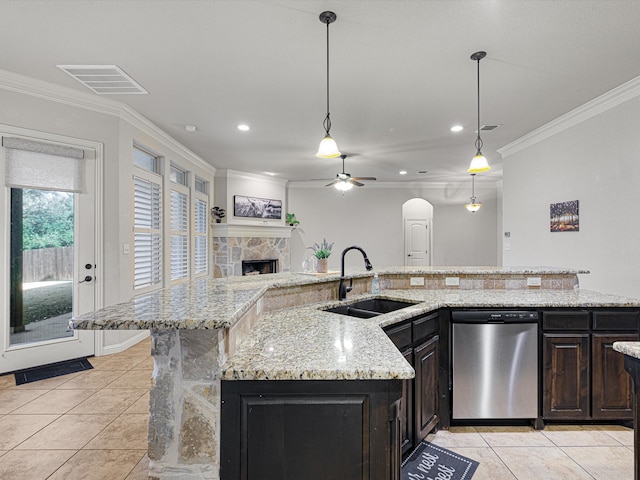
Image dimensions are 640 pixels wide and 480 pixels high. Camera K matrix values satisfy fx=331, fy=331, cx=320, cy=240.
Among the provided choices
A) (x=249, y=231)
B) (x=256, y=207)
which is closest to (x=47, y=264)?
Answer: (x=249, y=231)

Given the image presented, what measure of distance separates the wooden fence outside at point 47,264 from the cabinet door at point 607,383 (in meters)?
4.78

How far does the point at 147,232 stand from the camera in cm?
441

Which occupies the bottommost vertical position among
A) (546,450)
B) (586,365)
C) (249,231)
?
(546,450)

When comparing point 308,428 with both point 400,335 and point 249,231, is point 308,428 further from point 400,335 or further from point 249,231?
point 249,231

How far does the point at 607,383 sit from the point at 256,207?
646 centimetres

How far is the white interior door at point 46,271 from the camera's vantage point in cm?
319

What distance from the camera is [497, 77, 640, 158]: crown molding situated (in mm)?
3209

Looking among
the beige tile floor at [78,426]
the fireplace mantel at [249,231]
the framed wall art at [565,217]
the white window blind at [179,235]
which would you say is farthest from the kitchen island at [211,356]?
the fireplace mantel at [249,231]

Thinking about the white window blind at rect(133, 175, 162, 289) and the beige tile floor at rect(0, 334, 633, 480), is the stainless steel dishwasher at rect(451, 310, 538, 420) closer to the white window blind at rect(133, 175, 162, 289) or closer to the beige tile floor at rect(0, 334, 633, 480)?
the beige tile floor at rect(0, 334, 633, 480)

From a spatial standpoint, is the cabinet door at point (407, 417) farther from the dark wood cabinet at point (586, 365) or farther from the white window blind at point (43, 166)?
the white window blind at point (43, 166)

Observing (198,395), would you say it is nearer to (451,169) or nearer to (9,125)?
(9,125)

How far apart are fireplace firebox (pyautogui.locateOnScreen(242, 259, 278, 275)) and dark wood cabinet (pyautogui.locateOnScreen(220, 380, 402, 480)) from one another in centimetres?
604

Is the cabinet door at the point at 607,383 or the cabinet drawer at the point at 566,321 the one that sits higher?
the cabinet drawer at the point at 566,321

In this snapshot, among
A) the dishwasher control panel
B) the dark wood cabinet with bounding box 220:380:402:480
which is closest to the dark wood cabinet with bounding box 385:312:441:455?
the dishwasher control panel
